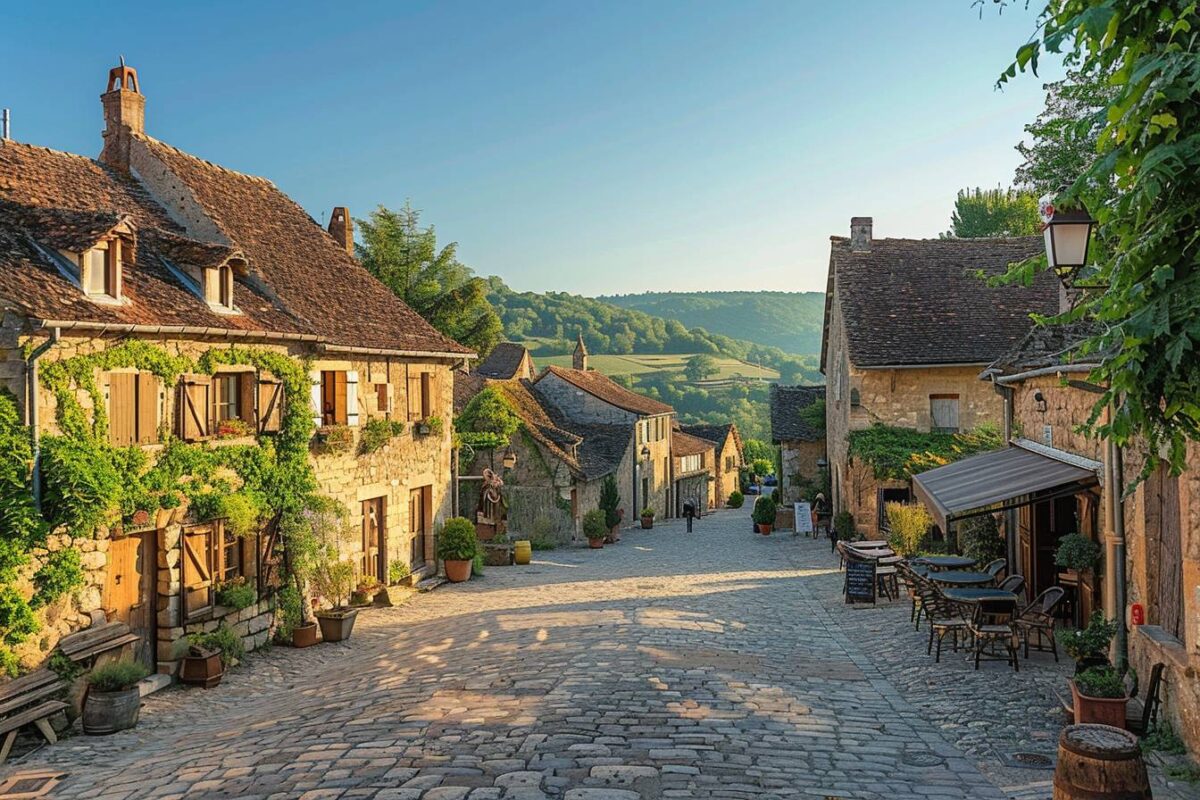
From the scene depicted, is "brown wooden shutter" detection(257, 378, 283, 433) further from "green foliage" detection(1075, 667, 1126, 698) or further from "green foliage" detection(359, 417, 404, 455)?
"green foliage" detection(1075, 667, 1126, 698)

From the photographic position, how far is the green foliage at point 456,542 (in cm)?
2233

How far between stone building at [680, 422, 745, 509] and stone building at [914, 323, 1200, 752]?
46243 millimetres

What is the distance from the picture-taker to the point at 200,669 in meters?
13.4

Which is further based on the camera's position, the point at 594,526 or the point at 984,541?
the point at 594,526

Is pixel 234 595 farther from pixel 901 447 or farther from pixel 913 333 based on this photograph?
pixel 913 333

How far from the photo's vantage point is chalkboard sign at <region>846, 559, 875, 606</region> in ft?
56.1

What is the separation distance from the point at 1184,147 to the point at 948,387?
71.8 ft

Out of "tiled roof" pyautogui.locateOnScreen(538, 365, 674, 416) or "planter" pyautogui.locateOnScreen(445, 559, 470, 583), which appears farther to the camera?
"tiled roof" pyautogui.locateOnScreen(538, 365, 674, 416)

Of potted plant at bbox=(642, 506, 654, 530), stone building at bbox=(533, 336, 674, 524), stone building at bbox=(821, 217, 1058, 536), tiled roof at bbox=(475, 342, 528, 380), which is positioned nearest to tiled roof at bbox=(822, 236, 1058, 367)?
stone building at bbox=(821, 217, 1058, 536)

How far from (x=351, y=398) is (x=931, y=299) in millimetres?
18121

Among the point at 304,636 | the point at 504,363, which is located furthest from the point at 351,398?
the point at 504,363

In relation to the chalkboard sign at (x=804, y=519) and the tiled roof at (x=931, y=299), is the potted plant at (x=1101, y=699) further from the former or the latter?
the chalkboard sign at (x=804, y=519)

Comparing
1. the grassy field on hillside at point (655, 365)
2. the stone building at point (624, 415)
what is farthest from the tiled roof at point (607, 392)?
the grassy field on hillside at point (655, 365)

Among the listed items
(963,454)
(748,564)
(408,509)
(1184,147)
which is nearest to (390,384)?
(408,509)
